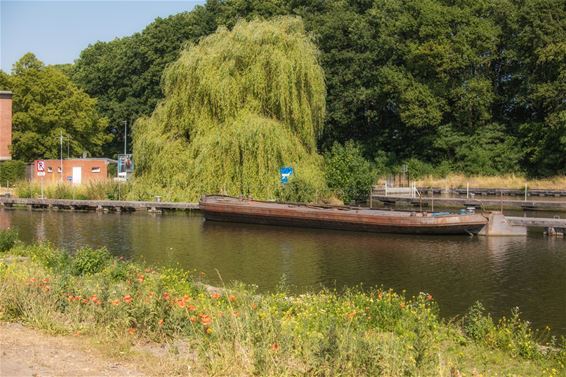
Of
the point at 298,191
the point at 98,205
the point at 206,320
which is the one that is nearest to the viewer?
the point at 206,320

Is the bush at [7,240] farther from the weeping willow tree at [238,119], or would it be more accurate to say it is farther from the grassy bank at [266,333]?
the weeping willow tree at [238,119]

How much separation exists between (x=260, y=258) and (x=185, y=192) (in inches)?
675

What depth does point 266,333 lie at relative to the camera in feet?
23.8

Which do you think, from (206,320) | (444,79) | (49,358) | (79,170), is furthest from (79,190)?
(206,320)

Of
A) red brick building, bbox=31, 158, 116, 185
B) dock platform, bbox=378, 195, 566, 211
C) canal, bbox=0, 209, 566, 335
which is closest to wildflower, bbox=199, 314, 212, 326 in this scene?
canal, bbox=0, 209, 566, 335

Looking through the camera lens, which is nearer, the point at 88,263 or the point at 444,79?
the point at 88,263

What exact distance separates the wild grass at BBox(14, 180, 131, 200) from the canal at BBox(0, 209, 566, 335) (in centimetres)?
843

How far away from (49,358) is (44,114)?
Answer: 5822cm

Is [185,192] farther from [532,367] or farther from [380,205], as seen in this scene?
[532,367]

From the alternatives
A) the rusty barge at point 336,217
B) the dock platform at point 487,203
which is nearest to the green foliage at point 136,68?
the dock platform at point 487,203

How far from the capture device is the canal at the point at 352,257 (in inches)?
611

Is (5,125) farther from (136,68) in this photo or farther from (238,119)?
(238,119)

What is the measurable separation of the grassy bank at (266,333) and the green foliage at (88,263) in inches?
53.2

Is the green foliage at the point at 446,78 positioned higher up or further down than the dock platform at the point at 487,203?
higher up
